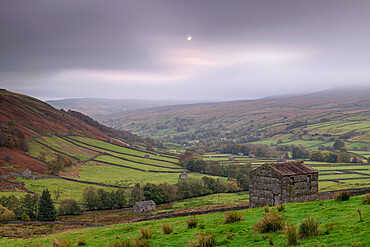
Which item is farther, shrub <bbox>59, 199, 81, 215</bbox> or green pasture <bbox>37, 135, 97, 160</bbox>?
green pasture <bbox>37, 135, 97, 160</bbox>

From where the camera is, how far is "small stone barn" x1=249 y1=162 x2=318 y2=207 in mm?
27594

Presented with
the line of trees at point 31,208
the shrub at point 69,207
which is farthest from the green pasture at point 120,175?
the line of trees at point 31,208

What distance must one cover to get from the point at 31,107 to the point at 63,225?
343ft

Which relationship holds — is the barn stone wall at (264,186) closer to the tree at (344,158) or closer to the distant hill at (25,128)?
the distant hill at (25,128)

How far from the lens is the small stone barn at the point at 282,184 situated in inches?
1086

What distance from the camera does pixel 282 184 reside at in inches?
1087

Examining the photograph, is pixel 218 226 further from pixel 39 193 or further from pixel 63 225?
pixel 39 193

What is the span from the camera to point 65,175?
78188mm

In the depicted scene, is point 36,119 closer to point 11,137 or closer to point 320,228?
point 11,137

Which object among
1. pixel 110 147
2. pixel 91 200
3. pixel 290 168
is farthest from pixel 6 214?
pixel 110 147

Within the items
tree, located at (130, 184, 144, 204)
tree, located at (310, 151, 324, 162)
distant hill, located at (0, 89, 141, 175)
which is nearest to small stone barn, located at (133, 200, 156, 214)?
tree, located at (130, 184, 144, 204)

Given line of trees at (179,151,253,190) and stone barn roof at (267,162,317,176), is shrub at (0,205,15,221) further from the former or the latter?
line of trees at (179,151,253,190)

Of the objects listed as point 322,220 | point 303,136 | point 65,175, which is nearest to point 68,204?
point 65,175

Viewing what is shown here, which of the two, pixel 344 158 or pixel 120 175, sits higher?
pixel 344 158
